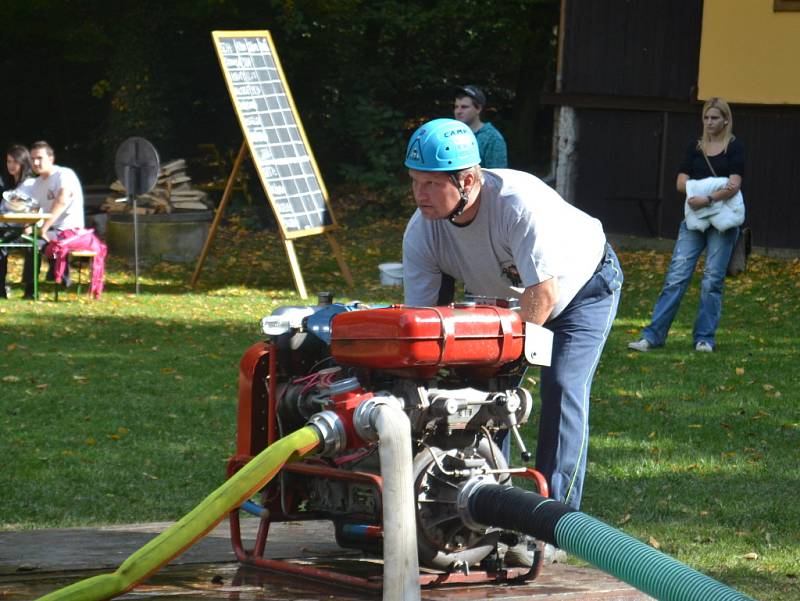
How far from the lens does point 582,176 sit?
67.2 ft

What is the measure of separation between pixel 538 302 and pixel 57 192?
1029cm

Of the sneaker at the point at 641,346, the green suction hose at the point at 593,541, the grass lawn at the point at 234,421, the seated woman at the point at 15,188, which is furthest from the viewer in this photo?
the seated woman at the point at 15,188

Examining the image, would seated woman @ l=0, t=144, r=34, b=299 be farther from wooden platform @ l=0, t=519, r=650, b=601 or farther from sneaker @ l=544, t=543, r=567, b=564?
sneaker @ l=544, t=543, r=567, b=564

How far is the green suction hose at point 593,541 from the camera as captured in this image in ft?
11.2

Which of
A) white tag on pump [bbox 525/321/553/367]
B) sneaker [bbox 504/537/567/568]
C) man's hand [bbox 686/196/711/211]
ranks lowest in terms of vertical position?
sneaker [bbox 504/537/567/568]

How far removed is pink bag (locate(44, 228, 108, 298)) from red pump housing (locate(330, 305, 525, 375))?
10.1 m

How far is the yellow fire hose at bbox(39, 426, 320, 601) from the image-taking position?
3840 millimetres

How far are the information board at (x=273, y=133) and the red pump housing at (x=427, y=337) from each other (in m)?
10.3

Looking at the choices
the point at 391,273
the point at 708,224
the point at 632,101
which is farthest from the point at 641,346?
the point at 632,101

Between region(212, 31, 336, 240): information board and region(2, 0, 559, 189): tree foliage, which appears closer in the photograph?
region(212, 31, 336, 240): information board

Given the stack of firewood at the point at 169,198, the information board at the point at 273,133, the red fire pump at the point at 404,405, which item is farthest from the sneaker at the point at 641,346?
the stack of firewood at the point at 169,198

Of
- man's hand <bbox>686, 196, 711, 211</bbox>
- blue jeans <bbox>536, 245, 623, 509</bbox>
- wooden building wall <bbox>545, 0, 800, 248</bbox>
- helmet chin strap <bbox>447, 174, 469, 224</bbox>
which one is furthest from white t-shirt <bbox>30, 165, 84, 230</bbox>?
helmet chin strap <bbox>447, 174, 469, 224</bbox>

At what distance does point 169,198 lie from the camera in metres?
19.3

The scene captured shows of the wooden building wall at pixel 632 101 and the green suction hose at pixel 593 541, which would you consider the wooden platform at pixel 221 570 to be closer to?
the green suction hose at pixel 593 541
